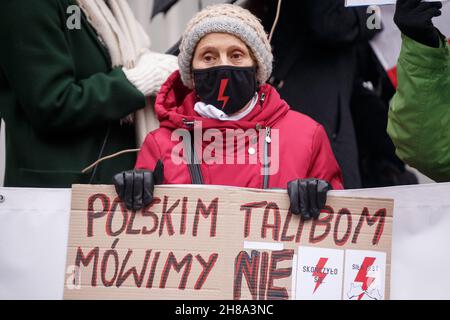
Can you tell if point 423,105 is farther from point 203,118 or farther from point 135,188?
point 135,188

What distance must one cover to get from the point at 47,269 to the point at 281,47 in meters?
2.12

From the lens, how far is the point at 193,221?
3238mm

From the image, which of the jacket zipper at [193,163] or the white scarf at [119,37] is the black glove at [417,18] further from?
the white scarf at [119,37]

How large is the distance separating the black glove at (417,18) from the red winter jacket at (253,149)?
1.83 ft

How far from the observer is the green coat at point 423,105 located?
3465 millimetres

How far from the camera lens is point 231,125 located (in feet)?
12.0

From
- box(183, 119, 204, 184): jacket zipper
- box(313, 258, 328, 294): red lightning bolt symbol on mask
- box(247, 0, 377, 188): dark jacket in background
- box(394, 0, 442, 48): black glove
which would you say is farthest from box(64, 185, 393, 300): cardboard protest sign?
box(247, 0, 377, 188): dark jacket in background

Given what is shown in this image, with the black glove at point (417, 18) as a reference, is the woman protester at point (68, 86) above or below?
below

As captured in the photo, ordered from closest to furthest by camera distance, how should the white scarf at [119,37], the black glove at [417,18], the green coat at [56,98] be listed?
the black glove at [417,18] < the green coat at [56,98] < the white scarf at [119,37]

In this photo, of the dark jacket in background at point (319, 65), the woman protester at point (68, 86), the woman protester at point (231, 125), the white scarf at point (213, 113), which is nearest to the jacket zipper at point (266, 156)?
the woman protester at point (231, 125)

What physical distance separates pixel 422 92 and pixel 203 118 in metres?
0.81

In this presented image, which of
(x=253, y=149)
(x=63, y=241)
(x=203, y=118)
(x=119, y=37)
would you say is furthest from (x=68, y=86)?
(x=63, y=241)

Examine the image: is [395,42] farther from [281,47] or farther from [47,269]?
[47,269]

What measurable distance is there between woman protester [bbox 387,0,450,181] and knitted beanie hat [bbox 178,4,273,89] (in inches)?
21.8
